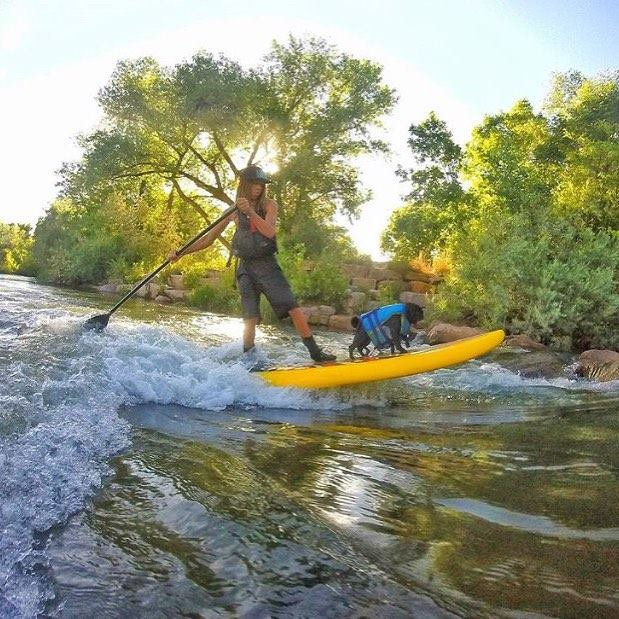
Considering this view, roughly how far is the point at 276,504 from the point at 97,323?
4033 millimetres

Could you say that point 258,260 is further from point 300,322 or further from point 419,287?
point 419,287

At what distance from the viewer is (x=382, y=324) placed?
18.4 feet

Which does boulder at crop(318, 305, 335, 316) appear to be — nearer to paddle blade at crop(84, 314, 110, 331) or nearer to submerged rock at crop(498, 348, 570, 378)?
submerged rock at crop(498, 348, 570, 378)

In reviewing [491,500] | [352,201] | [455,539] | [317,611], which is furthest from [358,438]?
[352,201]

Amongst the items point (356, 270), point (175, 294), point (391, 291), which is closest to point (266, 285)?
point (391, 291)

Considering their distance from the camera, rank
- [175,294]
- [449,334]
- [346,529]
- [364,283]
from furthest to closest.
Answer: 1. [175,294]
2. [364,283]
3. [449,334]
4. [346,529]

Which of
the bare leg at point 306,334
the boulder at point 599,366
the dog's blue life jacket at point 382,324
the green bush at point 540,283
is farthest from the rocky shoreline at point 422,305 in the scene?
the bare leg at point 306,334

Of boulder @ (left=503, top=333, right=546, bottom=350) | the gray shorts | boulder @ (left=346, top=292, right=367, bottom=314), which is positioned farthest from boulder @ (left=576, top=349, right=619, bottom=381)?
boulder @ (left=346, top=292, right=367, bottom=314)

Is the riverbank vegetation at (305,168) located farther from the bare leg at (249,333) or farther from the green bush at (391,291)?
the bare leg at (249,333)

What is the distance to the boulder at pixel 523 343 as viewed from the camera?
31.0 feet

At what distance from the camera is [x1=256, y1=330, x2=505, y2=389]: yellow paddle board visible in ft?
16.1

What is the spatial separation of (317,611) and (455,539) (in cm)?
64

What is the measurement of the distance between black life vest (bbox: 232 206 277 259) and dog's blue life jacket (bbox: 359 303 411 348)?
105cm

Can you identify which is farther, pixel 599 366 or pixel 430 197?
pixel 430 197
